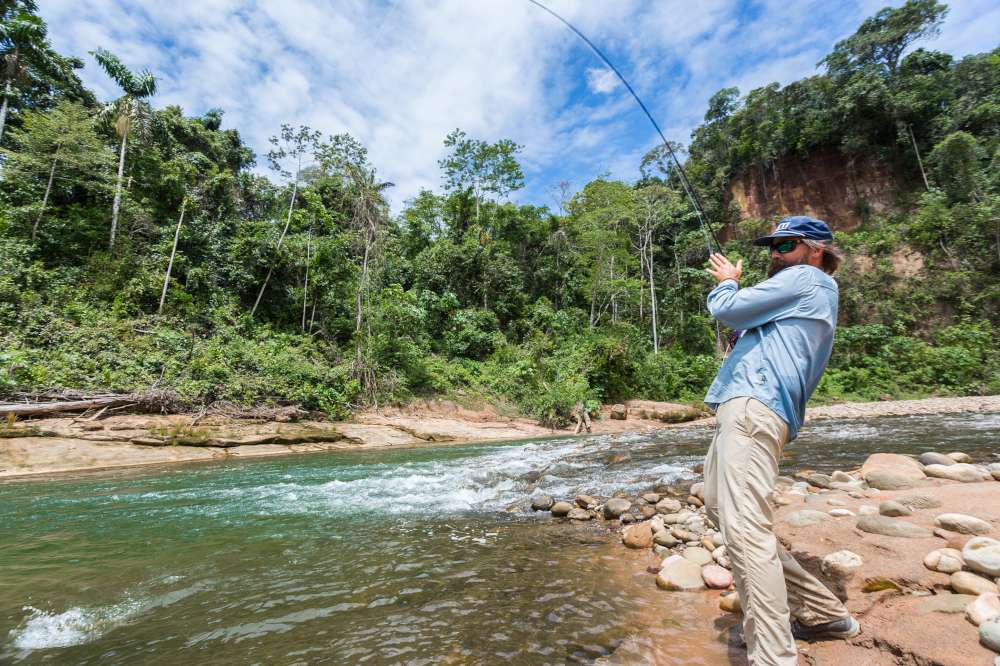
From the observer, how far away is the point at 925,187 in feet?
90.8

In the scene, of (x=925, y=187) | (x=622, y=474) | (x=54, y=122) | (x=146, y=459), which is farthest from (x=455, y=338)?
(x=925, y=187)

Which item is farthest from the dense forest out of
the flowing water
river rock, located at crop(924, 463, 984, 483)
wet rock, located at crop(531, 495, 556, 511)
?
river rock, located at crop(924, 463, 984, 483)

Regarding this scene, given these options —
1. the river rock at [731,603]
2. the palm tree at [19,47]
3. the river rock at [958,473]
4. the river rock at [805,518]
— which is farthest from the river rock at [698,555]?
the palm tree at [19,47]

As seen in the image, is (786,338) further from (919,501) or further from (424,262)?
(424,262)

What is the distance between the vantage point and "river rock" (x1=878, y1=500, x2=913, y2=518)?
3.08 metres

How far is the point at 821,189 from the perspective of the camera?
31.8 meters

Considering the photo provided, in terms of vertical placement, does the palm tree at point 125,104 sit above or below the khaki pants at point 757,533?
above

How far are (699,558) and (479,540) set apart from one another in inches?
72.2

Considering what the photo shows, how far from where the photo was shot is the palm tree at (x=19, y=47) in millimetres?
18125

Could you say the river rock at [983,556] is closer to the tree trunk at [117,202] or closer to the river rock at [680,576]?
the river rock at [680,576]

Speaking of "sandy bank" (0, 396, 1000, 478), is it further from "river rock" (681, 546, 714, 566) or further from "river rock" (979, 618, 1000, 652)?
"river rock" (979, 618, 1000, 652)

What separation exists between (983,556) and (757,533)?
1461 mm

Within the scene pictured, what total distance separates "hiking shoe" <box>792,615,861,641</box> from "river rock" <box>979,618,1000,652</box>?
0.41 meters

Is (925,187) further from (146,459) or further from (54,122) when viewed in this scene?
(54,122)
